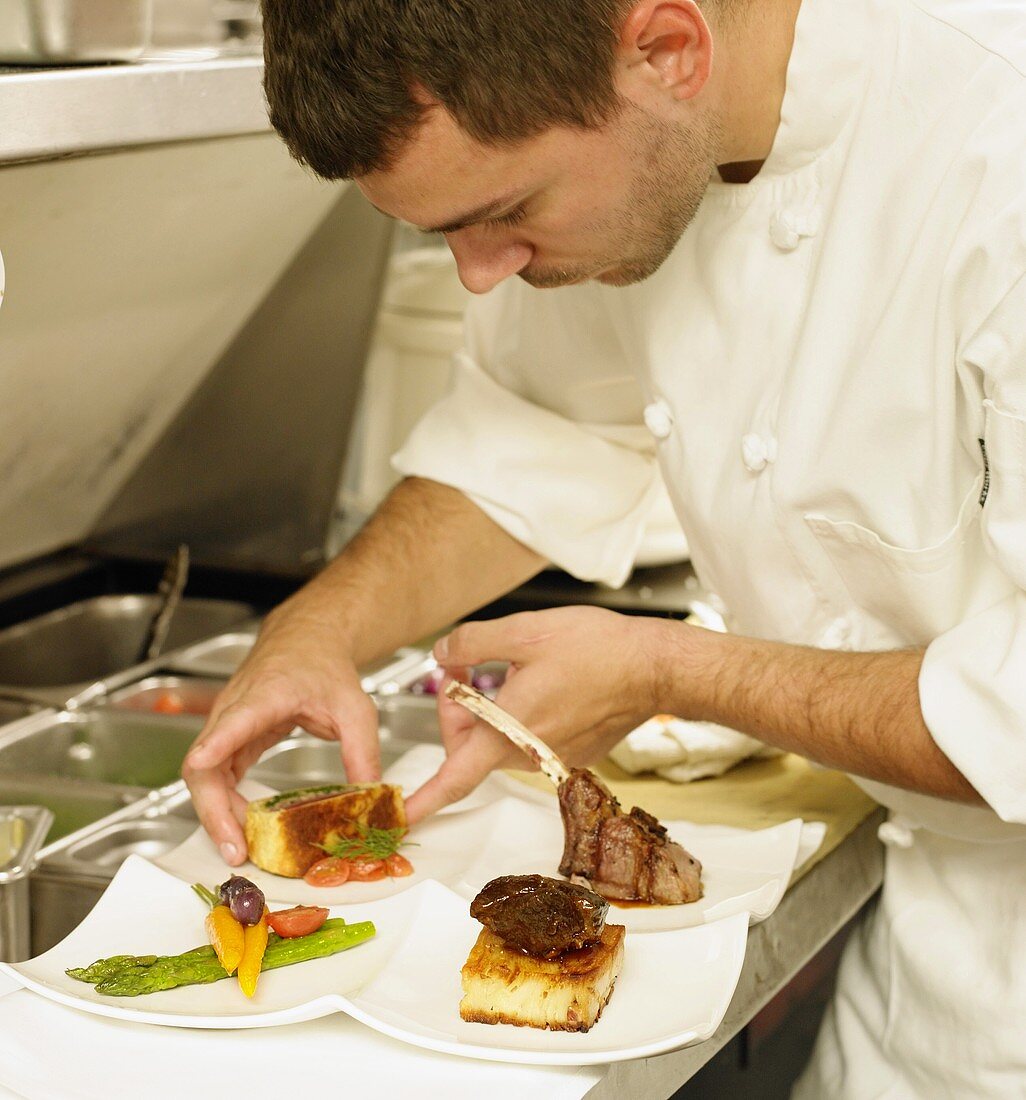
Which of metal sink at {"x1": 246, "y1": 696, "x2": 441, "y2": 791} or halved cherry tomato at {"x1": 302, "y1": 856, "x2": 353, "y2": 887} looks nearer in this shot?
halved cherry tomato at {"x1": 302, "y1": 856, "x2": 353, "y2": 887}

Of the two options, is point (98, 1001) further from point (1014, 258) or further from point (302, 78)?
point (1014, 258)

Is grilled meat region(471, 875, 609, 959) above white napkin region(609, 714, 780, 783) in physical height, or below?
above

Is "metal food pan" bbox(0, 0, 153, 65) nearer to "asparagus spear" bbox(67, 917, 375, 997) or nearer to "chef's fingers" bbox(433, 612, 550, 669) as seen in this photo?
"chef's fingers" bbox(433, 612, 550, 669)

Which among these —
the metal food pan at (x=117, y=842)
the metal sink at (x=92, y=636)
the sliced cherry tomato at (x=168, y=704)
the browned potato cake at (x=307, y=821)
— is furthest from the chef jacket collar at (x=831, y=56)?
the metal sink at (x=92, y=636)

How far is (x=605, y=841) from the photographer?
1480 millimetres

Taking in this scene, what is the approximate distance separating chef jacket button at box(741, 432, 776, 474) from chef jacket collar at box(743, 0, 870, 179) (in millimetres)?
328

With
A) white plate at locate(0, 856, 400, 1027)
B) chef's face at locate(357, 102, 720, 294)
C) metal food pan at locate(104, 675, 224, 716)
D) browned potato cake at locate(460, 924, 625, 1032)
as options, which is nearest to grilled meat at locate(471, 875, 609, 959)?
browned potato cake at locate(460, 924, 625, 1032)

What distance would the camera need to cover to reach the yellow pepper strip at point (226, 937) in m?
1.29

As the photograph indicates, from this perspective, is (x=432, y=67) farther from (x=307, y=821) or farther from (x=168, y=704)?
(x=168, y=704)

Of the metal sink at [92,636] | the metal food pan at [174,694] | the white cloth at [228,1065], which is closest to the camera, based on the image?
the white cloth at [228,1065]

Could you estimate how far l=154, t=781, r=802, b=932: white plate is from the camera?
1449 millimetres

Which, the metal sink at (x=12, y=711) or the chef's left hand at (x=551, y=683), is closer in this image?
the chef's left hand at (x=551, y=683)

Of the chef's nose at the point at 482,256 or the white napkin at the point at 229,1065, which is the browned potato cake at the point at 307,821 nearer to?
the white napkin at the point at 229,1065

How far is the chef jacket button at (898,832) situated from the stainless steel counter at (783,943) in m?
0.04
